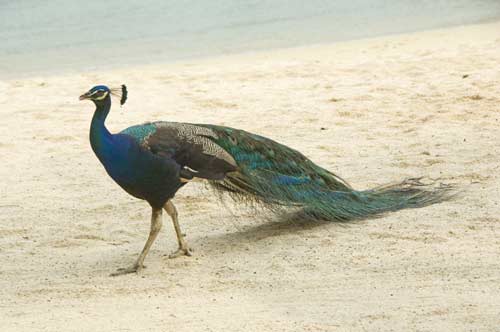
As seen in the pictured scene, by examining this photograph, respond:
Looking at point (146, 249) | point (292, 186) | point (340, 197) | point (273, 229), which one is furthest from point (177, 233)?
point (340, 197)

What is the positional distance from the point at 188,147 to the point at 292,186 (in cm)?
81

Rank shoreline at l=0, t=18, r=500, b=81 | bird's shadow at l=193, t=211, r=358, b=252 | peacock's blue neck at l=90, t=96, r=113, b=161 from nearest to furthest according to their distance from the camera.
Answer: peacock's blue neck at l=90, t=96, r=113, b=161
bird's shadow at l=193, t=211, r=358, b=252
shoreline at l=0, t=18, r=500, b=81

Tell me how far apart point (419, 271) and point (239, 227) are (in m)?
1.43

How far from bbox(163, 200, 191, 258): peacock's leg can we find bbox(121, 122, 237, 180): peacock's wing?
0.25m

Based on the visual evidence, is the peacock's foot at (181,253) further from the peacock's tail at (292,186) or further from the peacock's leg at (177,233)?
the peacock's tail at (292,186)

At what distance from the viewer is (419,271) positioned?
5539 millimetres

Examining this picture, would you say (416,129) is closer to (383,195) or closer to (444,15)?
(383,195)

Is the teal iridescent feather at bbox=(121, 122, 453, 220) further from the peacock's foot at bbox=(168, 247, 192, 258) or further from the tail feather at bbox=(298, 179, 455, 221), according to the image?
the peacock's foot at bbox=(168, 247, 192, 258)

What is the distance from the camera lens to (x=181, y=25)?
1617 centimetres

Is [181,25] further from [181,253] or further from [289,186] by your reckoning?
[181,253]

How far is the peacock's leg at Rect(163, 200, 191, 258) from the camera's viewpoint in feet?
19.8

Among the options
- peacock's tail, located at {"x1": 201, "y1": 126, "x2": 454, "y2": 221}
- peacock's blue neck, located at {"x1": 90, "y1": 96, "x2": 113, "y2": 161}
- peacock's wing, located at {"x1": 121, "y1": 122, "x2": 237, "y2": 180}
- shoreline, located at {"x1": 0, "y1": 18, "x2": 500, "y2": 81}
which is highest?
peacock's blue neck, located at {"x1": 90, "y1": 96, "x2": 113, "y2": 161}

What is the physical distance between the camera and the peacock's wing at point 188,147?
18.9ft

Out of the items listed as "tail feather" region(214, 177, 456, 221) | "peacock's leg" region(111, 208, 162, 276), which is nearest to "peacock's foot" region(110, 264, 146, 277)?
"peacock's leg" region(111, 208, 162, 276)
